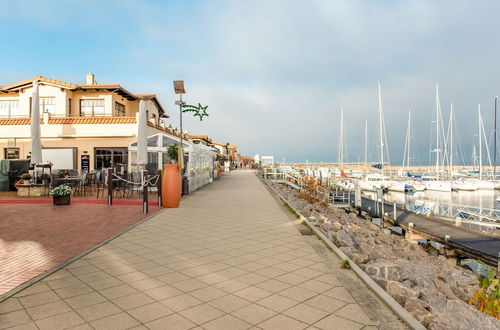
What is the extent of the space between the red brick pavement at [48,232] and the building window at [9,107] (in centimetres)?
1564

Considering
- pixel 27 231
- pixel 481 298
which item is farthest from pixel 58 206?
pixel 481 298

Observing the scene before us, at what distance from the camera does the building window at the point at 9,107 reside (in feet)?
73.1

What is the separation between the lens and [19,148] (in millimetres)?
20891

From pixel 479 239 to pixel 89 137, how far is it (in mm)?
21617

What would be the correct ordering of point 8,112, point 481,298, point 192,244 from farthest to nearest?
point 8,112
point 192,244
point 481,298

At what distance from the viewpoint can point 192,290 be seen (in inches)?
141

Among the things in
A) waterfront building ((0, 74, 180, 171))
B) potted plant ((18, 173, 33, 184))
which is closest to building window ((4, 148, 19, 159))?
A: waterfront building ((0, 74, 180, 171))

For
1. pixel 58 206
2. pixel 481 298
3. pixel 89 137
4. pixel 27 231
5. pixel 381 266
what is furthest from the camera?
pixel 89 137

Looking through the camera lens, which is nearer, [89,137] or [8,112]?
[89,137]

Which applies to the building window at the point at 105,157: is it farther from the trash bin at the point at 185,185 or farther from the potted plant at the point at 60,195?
the potted plant at the point at 60,195

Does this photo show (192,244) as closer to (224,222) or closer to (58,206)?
(224,222)

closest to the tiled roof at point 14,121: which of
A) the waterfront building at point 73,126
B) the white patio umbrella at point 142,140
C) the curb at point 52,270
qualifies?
the waterfront building at point 73,126

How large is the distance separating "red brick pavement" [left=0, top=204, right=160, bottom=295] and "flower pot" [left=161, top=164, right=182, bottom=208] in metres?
0.45

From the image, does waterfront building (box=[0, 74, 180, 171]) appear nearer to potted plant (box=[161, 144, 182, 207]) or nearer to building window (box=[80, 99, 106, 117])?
building window (box=[80, 99, 106, 117])
